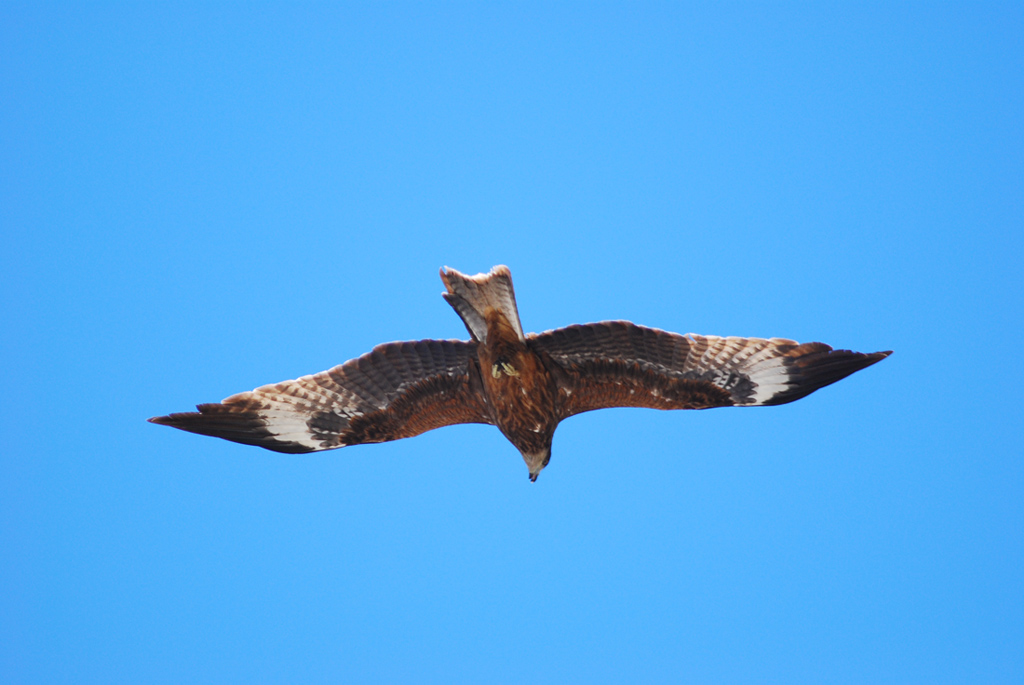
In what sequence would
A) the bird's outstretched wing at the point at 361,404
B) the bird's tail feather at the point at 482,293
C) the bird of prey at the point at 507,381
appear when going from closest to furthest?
the bird's tail feather at the point at 482,293, the bird of prey at the point at 507,381, the bird's outstretched wing at the point at 361,404

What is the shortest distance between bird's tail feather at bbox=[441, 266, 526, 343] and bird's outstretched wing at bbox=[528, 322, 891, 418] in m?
0.48

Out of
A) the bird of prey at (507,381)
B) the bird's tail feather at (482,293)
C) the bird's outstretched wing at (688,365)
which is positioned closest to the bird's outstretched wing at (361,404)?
the bird of prey at (507,381)

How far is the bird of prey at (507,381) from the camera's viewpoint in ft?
22.9

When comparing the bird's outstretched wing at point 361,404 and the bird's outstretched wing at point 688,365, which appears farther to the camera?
the bird's outstretched wing at point 361,404

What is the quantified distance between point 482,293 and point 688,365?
188 centimetres

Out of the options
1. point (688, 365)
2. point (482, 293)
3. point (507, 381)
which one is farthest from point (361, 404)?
point (688, 365)

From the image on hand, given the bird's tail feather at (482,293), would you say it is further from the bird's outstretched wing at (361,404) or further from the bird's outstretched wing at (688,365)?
the bird's outstretched wing at (361,404)

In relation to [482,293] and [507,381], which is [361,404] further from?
[482,293]

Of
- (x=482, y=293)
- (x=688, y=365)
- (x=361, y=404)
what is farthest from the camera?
(x=361, y=404)

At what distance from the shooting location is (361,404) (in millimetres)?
7891

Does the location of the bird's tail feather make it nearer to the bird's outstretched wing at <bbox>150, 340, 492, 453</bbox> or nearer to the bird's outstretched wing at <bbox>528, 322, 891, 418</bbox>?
the bird's outstretched wing at <bbox>528, 322, 891, 418</bbox>

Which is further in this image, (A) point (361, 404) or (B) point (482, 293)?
(A) point (361, 404)

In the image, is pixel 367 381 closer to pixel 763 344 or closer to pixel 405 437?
pixel 405 437

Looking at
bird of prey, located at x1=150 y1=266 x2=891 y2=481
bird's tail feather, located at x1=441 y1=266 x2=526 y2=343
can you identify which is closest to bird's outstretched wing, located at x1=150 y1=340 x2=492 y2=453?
bird of prey, located at x1=150 y1=266 x2=891 y2=481
